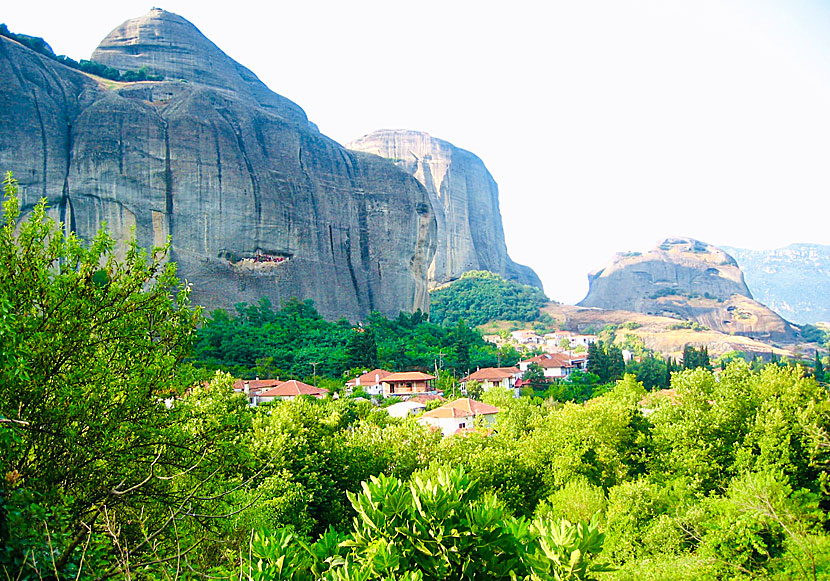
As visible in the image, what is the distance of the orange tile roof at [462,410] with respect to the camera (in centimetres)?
3200

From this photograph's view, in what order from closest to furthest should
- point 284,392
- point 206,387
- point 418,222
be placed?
point 206,387
point 284,392
point 418,222

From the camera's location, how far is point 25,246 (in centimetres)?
708

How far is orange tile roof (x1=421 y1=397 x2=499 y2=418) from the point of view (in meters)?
Result: 32.0

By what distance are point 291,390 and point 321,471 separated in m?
17.8

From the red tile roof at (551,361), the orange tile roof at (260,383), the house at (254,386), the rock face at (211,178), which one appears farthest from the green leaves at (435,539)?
the red tile roof at (551,361)

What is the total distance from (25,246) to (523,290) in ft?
323

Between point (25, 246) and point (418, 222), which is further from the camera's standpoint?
point (418, 222)

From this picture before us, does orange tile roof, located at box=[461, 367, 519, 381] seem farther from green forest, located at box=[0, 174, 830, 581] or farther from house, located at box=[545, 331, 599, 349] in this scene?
house, located at box=[545, 331, 599, 349]

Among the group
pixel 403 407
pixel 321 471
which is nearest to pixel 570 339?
pixel 403 407

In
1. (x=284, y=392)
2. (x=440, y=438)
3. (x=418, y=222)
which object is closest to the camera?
(x=440, y=438)

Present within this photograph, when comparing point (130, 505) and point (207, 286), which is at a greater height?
point (207, 286)

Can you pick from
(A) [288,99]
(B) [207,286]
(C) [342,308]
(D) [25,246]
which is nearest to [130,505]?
(D) [25,246]

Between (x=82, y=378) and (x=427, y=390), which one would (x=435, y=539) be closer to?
(x=82, y=378)

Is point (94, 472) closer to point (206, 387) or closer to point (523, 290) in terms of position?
point (206, 387)
